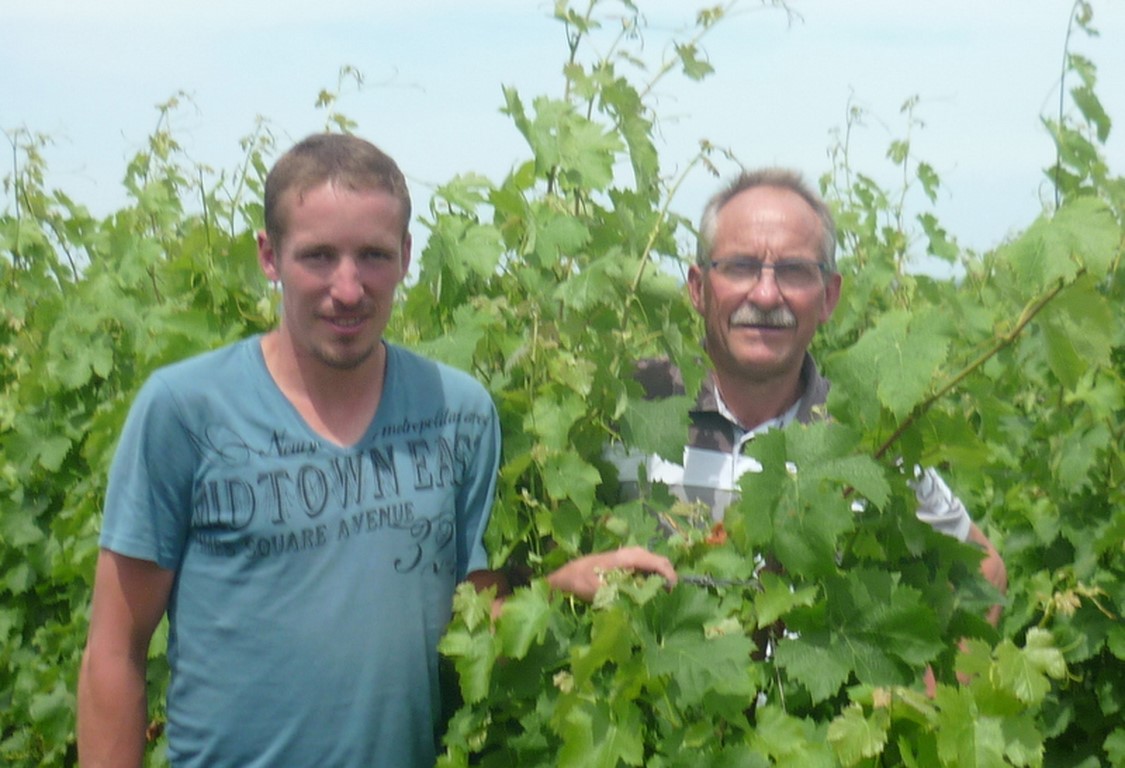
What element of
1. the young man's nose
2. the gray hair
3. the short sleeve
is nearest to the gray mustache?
the gray hair

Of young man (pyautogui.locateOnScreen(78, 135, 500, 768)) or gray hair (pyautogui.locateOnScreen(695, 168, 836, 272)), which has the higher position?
gray hair (pyautogui.locateOnScreen(695, 168, 836, 272))

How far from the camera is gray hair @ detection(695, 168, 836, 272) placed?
3.00 meters

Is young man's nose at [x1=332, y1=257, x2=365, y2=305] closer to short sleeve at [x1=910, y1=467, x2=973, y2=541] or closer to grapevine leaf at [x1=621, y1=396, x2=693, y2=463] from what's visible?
grapevine leaf at [x1=621, y1=396, x2=693, y2=463]

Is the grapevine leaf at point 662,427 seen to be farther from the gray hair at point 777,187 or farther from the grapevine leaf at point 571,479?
the gray hair at point 777,187

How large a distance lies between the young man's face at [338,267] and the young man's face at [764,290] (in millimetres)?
810

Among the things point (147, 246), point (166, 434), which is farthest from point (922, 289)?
point (147, 246)

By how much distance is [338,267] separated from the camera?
2355 mm

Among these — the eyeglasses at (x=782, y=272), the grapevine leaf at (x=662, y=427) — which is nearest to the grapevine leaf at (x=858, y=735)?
the grapevine leaf at (x=662, y=427)

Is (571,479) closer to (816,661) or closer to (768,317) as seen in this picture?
(816,661)

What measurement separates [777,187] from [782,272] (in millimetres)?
211

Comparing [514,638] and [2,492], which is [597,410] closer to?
[514,638]

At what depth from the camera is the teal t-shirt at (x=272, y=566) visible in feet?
7.80

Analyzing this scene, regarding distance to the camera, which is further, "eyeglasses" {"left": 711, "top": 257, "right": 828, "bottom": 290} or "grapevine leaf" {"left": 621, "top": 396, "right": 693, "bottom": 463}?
"eyeglasses" {"left": 711, "top": 257, "right": 828, "bottom": 290}

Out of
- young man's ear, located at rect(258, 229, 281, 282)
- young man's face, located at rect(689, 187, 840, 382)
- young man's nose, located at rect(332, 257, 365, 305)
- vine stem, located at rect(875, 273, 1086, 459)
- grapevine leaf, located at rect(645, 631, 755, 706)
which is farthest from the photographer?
young man's face, located at rect(689, 187, 840, 382)
